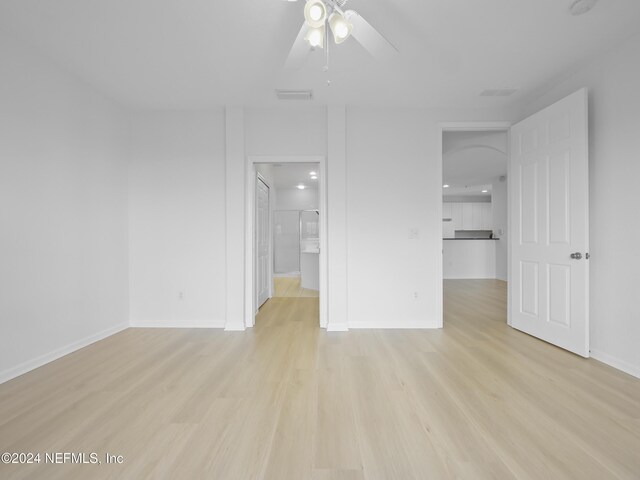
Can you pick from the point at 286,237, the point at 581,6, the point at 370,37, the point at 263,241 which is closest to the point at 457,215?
the point at 286,237

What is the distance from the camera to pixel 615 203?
2453 millimetres

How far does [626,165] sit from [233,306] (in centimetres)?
384

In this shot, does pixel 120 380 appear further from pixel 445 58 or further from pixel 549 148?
pixel 549 148

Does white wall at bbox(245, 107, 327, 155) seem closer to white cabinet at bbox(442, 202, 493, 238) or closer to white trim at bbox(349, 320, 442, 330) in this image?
white trim at bbox(349, 320, 442, 330)

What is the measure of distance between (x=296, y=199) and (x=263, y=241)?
4141 millimetres

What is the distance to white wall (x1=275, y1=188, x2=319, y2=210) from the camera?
347 inches

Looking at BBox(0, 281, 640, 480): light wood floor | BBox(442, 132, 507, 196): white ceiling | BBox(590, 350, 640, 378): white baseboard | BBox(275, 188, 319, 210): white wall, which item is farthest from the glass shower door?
BBox(590, 350, 640, 378): white baseboard

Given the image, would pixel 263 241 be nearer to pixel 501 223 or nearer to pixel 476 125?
pixel 476 125

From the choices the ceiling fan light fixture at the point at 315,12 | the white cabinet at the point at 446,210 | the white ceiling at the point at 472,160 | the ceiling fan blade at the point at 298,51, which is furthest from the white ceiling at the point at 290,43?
the white cabinet at the point at 446,210

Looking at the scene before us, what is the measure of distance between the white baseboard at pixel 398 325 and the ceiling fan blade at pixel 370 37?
2.67m

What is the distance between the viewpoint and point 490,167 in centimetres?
688

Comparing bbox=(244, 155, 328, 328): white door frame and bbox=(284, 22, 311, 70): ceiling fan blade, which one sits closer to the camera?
bbox=(284, 22, 311, 70): ceiling fan blade

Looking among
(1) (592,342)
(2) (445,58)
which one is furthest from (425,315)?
(2) (445,58)

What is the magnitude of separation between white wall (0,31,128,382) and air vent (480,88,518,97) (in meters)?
4.04
